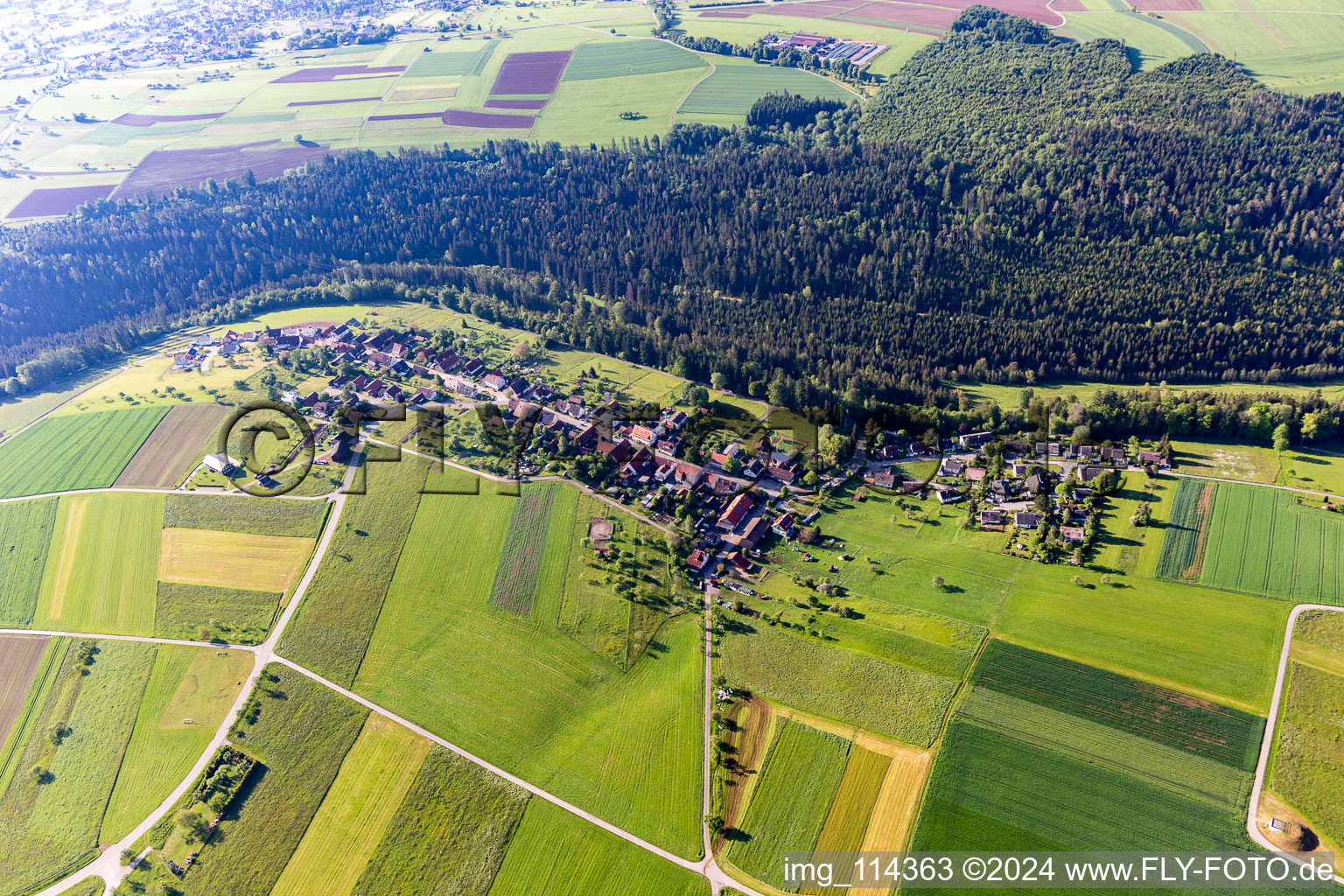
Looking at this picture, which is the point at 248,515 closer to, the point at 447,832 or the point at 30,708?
the point at 30,708

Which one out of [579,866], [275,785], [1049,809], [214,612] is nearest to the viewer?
[1049,809]

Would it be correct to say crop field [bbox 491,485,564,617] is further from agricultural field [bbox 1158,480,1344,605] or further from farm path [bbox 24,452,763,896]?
agricultural field [bbox 1158,480,1344,605]

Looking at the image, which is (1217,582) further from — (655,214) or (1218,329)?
(655,214)

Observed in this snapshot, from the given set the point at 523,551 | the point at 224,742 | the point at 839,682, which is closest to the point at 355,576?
the point at 523,551

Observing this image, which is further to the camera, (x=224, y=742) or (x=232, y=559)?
(x=232, y=559)

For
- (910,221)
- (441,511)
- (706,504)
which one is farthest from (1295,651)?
(910,221)
